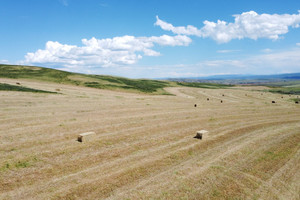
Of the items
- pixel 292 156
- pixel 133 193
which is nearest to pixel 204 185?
pixel 133 193

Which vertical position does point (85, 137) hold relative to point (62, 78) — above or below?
below

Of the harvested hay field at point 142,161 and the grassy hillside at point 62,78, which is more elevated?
the grassy hillside at point 62,78

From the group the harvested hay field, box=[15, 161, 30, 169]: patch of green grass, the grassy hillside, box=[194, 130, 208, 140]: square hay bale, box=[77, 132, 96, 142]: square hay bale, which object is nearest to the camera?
the harvested hay field

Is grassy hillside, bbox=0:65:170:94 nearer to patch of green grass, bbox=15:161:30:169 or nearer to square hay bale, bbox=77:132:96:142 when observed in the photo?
square hay bale, bbox=77:132:96:142

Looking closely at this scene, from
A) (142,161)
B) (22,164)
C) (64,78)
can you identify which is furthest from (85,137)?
(64,78)

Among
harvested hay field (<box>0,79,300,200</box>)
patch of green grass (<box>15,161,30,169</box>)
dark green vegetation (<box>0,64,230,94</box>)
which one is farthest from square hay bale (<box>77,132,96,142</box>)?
dark green vegetation (<box>0,64,230,94</box>)

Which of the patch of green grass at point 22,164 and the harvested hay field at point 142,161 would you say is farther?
the patch of green grass at point 22,164

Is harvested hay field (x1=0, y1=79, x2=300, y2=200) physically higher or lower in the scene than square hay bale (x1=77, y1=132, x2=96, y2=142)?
lower

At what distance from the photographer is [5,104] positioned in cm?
2991

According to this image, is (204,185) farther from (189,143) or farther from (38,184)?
(38,184)

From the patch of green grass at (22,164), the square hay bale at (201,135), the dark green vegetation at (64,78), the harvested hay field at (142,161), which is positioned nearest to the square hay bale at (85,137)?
the harvested hay field at (142,161)

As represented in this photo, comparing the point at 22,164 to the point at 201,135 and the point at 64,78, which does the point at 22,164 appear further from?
the point at 64,78

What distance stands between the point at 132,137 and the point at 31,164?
862 cm

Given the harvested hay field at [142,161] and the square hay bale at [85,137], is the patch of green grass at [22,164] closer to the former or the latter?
the harvested hay field at [142,161]
